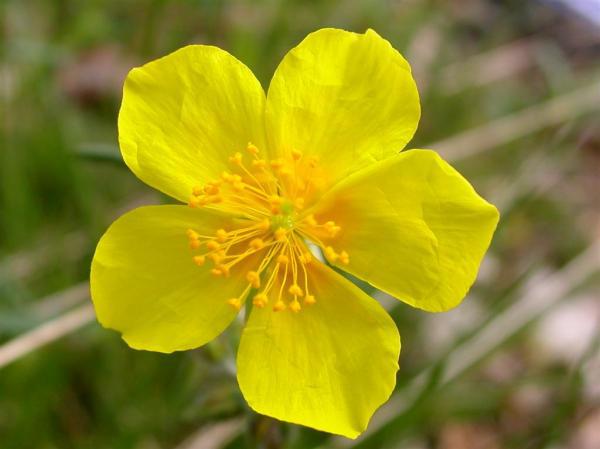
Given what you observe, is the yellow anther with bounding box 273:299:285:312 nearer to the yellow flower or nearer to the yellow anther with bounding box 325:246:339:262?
the yellow flower

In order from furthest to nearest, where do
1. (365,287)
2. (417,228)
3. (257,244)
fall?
(365,287) < (257,244) < (417,228)

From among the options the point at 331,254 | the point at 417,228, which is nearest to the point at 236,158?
the point at 331,254

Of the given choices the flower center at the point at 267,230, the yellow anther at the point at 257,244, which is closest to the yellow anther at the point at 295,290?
the flower center at the point at 267,230

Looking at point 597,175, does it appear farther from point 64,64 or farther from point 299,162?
point 299,162

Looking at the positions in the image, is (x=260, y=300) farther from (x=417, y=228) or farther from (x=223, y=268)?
(x=417, y=228)

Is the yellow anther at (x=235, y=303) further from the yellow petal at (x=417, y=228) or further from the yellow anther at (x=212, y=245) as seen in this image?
the yellow petal at (x=417, y=228)

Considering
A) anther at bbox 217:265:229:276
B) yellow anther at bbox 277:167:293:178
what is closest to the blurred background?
anther at bbox 217:265:229:276
